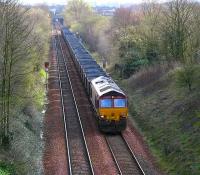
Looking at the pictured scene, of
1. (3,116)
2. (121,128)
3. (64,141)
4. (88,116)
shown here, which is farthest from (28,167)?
(88,116)

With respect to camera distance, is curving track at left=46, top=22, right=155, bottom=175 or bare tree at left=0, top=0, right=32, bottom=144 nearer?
curving track at left=46, top=22, right=155, bottom=175

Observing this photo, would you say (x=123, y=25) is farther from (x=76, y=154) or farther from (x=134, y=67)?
(x=76, y=154)

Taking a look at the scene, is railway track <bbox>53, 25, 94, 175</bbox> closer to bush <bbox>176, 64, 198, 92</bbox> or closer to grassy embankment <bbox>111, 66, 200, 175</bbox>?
grassy embankment <bbox>111, 66, 200, 175</bbox>

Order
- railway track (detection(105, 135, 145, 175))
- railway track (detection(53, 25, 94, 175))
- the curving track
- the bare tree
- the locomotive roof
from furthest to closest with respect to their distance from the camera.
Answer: the locomotive roof
the bare tree
railway track (detection(53, 25, 94, 175))
the curving track
railway track (detection(105, 135, 145, 175))

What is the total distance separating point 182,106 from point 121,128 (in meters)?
4.80

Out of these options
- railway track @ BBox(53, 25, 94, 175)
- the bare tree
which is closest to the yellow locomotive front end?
railway track @ BBox(53, 25, 94, 175)

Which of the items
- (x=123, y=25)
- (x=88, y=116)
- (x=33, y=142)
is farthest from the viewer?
(x=123, y=25)

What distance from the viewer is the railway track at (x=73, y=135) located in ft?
78.5

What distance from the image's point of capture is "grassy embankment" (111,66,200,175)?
2425 cm

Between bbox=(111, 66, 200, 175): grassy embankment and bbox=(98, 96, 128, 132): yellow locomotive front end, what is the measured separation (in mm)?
1948

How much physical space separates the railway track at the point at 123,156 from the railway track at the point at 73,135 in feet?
5.10

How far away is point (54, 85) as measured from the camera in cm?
4728

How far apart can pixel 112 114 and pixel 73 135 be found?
2.93m

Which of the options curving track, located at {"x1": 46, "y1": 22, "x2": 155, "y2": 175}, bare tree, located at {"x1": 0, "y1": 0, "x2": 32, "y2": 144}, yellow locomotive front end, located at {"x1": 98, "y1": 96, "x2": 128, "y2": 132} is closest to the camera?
curving track, located at {"x1": 46, "y1": 22, "x2": 155, "y2": 175}
